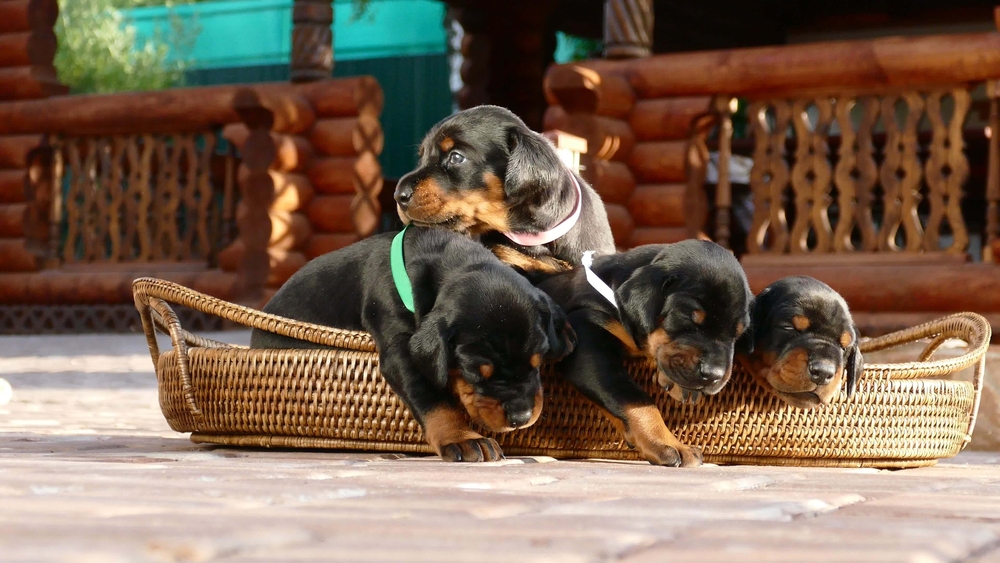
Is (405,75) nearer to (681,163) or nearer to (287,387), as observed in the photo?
(681,163)

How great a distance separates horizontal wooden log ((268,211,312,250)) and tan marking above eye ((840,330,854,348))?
6217 mm

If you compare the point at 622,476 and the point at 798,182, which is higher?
the point at 622,476

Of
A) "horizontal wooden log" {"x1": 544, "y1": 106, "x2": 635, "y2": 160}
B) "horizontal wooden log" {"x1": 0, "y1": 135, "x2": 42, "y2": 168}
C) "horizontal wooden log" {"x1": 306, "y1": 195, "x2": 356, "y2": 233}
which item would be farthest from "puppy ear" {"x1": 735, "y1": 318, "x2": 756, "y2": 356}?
"horizontal wooden log" {"x1": 0, "y1": 135, "x2": 42, "y2": 168}

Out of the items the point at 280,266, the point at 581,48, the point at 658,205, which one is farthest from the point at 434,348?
the point at 581,48

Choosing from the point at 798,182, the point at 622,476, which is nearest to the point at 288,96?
the point at 798,182

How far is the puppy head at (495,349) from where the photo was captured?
8.84ft

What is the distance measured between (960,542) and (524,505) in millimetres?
593

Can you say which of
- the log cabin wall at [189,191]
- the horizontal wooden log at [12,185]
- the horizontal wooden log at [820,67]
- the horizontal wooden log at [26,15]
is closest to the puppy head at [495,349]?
the horizontal wooden log at [820,67]

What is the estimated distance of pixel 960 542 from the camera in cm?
145

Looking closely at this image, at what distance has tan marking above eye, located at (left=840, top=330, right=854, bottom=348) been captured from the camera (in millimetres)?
2885

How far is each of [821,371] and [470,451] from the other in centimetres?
82

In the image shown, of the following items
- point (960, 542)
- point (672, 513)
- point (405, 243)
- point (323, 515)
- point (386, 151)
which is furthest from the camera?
point (386, 151)

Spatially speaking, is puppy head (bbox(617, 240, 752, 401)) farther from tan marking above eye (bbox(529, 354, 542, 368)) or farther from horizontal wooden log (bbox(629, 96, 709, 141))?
horizontal wooden log (bbox(629, 96, 709, 141))

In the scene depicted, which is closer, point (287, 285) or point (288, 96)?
point (287, 285)
